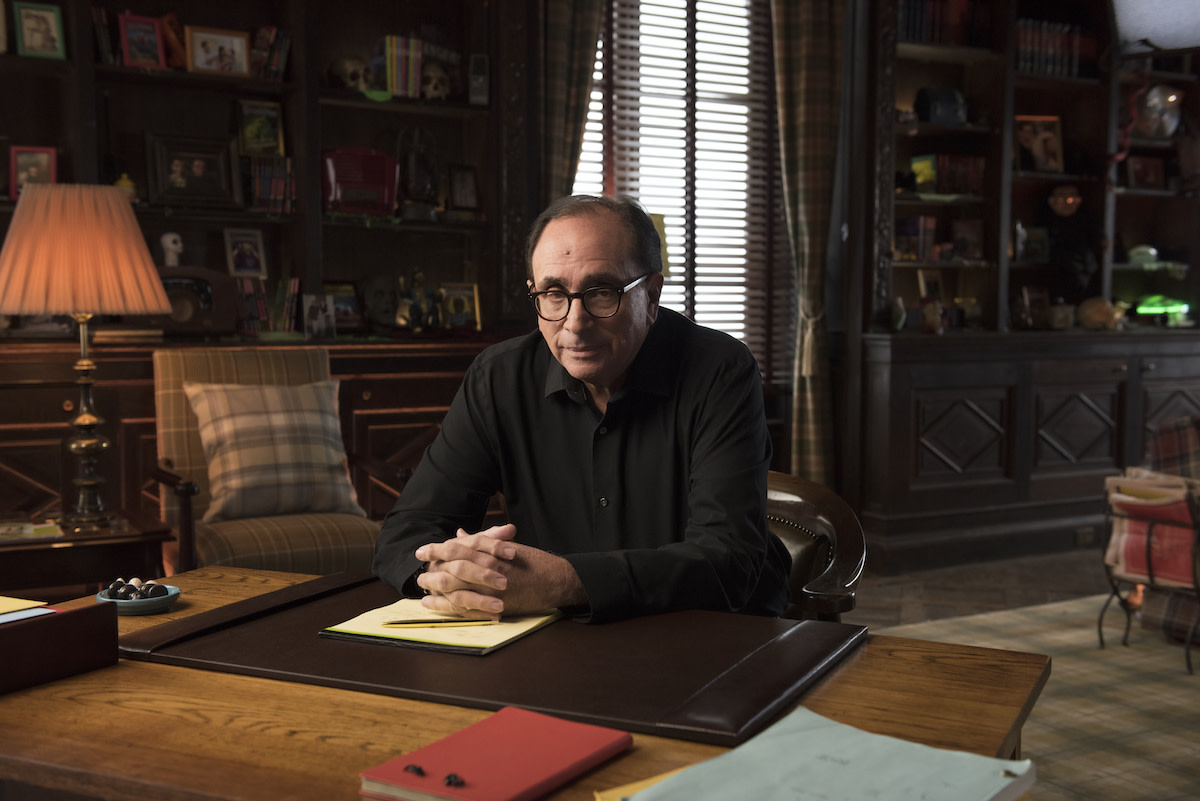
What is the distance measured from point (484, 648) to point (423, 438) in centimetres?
298

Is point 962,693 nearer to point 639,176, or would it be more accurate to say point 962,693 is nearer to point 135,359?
point 135,359

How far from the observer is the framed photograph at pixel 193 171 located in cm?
380

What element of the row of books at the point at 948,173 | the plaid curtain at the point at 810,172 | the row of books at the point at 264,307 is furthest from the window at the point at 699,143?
the row of books at the point at 264,307

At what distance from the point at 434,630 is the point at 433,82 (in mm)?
3319

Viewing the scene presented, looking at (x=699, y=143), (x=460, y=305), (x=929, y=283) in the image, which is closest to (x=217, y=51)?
(x=460, y=305)

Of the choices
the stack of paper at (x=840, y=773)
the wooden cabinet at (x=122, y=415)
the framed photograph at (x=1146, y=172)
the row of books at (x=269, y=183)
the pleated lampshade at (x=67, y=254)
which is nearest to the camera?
the stack of paper at (x=840, y=773)

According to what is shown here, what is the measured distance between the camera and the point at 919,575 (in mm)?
4879

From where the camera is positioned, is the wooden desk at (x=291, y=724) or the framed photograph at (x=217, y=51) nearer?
the wooden desk at (x=291, y=724)

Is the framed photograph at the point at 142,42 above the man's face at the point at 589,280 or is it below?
above

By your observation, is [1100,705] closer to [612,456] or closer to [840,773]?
[612,456]

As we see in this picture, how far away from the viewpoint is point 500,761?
2.93 ft

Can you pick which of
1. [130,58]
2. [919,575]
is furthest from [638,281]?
[919,575]

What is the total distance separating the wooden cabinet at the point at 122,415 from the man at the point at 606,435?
5.91 ft

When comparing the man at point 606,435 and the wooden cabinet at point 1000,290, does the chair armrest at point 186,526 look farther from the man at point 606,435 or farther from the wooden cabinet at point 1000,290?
the wooden cabinet at point 1000,290
